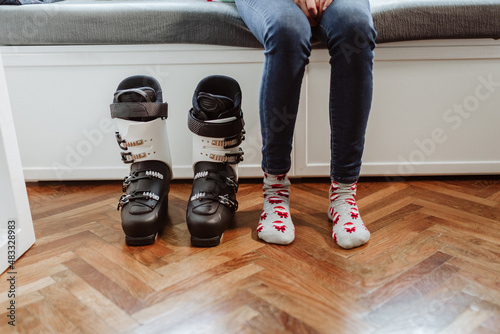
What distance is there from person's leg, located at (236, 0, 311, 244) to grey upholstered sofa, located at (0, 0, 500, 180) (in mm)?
244

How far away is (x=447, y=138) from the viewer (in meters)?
1.20

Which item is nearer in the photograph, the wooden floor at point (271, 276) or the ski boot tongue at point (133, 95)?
the wooden floor at point (271, 276)

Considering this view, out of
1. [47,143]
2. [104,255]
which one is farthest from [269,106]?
[47,143]

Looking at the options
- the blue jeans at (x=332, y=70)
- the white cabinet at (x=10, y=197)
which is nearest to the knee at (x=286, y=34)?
the blue jeans at (x=332, y=70)

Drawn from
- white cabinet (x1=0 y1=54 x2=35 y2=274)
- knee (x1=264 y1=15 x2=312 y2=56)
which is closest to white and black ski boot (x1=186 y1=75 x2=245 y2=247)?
knee (x1=264 y1=15 x2=312 y2=56)

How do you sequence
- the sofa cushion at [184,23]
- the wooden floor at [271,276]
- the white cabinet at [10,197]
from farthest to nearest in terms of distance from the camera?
the sofa cushion at [184,23] < the white cabinet at [10,197] < the wooden floor at [271,276]

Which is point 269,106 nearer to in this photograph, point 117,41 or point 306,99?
point 306,99

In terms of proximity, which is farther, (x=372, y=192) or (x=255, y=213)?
(x=372, y=192)

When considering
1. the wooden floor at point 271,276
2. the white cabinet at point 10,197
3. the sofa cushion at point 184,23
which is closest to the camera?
the wooden floor at point 271,276

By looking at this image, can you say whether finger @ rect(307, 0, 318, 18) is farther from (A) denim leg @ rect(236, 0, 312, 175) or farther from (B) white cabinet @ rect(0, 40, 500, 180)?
(B) white cabinet @ rect(0, 40, 500, 180)

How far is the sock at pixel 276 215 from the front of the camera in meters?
0.86

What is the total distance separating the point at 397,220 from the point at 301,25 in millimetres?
458

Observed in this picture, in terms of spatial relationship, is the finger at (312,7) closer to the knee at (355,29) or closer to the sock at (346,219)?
the knee at (355,29)

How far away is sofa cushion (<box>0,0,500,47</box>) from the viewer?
1086 mm
